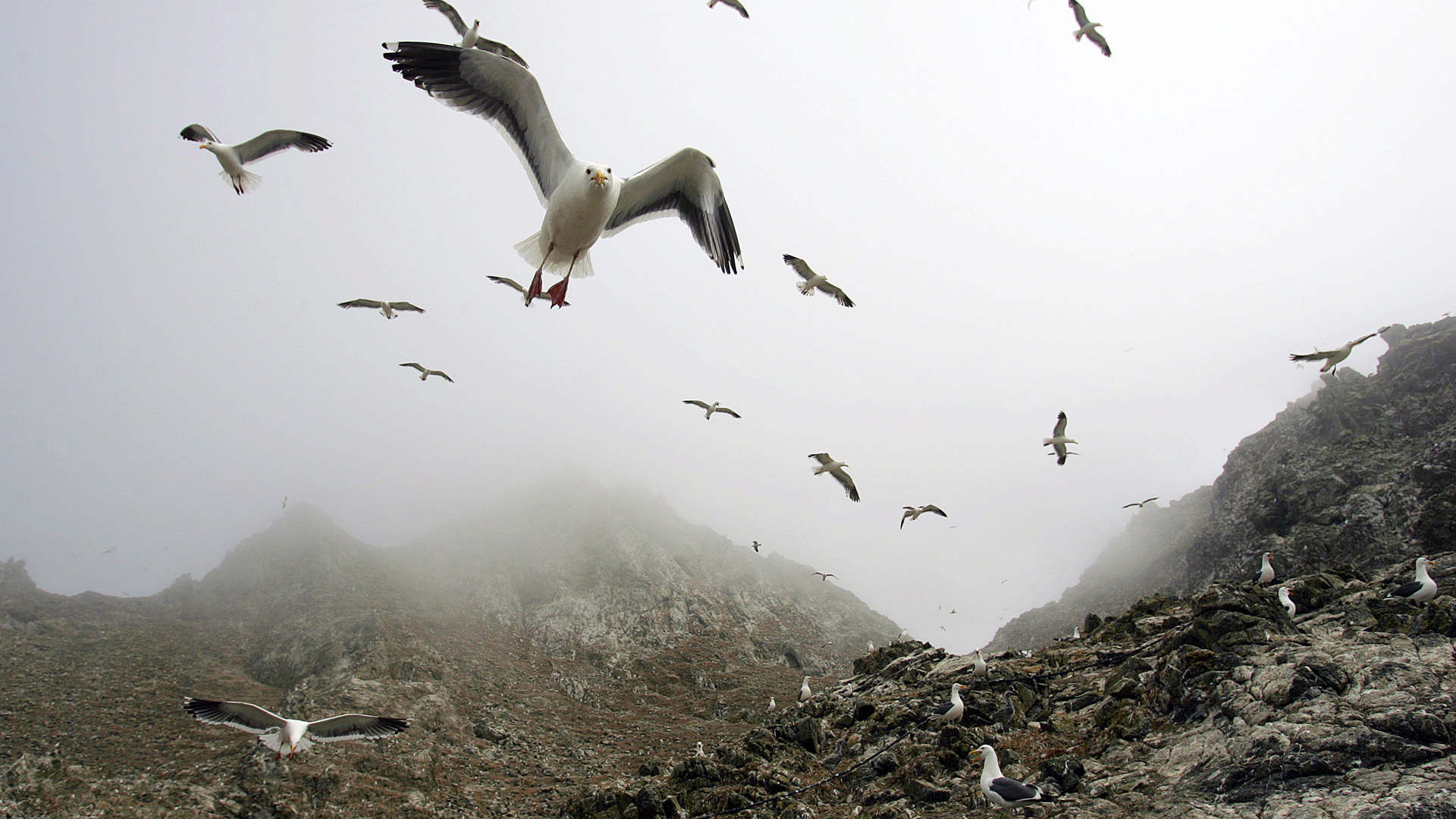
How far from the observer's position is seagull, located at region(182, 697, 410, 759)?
9922mm

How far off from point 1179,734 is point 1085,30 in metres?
15.8

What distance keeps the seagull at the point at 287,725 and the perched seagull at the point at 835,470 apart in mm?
11993

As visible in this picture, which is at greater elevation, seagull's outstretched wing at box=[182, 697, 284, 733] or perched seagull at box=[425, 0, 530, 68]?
perched seagull at box=[425, 0, 530, 68]

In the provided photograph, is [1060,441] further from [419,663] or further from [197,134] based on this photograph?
[419,663]

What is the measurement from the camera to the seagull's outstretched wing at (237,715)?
9719 millimetres

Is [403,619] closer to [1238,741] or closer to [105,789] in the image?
[105,789]

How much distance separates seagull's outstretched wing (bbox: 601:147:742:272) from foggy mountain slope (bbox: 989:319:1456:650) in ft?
86.8

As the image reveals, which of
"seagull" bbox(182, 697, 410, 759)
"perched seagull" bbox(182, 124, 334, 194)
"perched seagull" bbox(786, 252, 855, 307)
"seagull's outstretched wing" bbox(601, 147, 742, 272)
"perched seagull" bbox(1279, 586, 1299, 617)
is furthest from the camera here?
"perched seagull" bbox(786, 252, 855, 307)

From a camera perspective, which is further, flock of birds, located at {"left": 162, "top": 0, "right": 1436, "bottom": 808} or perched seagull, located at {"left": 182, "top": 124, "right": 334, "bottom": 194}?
perched seagull, located at {"left": 182, "top": 124, "right": 334, "bottom": 194}

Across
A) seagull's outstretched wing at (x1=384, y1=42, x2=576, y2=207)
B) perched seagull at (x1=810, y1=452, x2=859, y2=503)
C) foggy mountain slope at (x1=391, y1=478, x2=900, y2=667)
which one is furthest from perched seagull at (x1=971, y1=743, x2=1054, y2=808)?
foggy mountain slope at (x1=391, y1=478, x2=900, y2=667)

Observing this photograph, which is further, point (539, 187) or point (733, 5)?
point (733, 5)

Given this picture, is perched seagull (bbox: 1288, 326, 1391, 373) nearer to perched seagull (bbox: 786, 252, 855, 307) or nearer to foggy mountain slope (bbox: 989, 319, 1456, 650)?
foggy mountain slope (bbox: 989, 319, 1456, 650)

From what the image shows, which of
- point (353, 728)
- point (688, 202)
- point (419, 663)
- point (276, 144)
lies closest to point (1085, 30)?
point (688, 202)

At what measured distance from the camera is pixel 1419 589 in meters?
11.9
